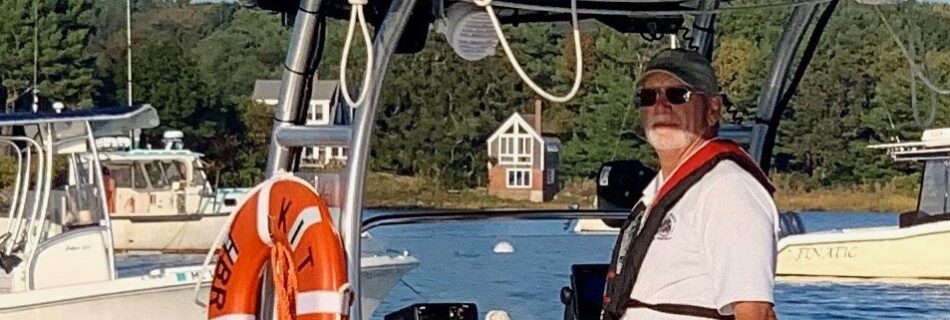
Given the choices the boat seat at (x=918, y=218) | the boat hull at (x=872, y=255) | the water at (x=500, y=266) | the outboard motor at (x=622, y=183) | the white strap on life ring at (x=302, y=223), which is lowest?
the boat hull at (x=872, y=255)

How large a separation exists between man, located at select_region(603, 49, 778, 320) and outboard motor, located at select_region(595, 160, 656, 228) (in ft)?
7.63

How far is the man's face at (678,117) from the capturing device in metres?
3.39

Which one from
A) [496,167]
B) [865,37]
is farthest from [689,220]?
[496,167]

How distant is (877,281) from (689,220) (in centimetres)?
1823

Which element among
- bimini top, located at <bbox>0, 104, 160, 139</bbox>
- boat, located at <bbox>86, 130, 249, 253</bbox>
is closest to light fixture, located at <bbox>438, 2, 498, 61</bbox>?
bimini top, located at <bbox>0, 104, 160, 139</bbox>

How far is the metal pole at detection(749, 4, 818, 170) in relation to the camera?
557 centimetres

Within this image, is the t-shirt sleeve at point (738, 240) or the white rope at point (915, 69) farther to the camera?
the white rope at point (915, 69)

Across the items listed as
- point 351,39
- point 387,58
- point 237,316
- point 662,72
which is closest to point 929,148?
point 237,316

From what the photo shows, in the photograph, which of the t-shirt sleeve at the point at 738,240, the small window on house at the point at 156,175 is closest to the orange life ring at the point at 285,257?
the t-shirt sleeve at the point at 738,240

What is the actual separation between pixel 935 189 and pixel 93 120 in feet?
34.6

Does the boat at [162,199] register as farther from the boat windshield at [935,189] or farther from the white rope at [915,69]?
the white rope at [915,69]

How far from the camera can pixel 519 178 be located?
2741 cm

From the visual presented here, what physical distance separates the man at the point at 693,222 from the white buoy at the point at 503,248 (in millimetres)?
4268

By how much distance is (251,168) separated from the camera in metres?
35.5
